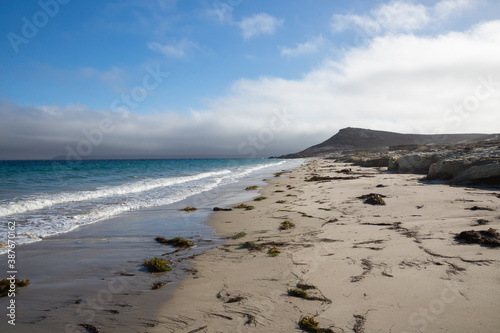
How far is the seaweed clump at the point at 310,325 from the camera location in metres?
2.72

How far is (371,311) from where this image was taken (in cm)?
296

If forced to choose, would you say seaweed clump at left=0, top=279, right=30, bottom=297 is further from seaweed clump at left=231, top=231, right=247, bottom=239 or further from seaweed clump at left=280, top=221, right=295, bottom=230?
seaweed clump at left=280, top=221, right=295, bottom=230

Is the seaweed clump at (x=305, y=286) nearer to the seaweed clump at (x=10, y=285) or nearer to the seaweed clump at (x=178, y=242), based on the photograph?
the seaweed clump at (x=178, y=242)

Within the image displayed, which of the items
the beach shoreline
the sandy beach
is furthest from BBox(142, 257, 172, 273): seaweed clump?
the sandy beach

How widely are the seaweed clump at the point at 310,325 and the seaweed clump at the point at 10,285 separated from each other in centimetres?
415

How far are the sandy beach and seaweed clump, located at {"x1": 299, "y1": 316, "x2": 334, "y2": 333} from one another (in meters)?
0.08

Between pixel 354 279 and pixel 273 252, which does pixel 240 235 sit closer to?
pixel 273 252

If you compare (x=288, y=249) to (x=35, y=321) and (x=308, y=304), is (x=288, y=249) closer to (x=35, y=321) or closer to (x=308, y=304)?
(x=308, y=304)

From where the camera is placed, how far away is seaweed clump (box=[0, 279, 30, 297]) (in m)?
3.85

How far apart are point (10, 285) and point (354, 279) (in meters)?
4.97

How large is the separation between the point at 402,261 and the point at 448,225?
233 centimetres

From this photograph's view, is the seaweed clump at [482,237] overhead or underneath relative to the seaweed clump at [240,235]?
overhead

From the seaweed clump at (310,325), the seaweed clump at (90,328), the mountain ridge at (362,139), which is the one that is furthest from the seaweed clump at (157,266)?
the mountain ridge at (362,139)

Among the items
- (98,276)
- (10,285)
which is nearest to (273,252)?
(98,276)
